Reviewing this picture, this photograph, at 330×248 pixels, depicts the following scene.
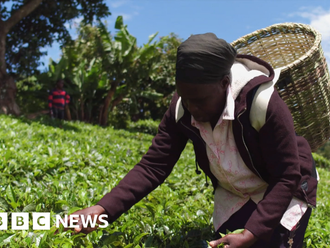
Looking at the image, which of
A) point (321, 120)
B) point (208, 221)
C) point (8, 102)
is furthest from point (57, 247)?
point (8, 102)

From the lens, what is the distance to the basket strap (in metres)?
1.64

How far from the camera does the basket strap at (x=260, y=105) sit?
1636mm

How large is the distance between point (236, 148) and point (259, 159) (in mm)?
126

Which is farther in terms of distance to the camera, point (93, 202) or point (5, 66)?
point (5, 66)

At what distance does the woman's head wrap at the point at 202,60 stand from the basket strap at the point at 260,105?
0.20 meters

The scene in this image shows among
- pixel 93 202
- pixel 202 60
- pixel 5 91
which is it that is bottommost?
pixel 93 202

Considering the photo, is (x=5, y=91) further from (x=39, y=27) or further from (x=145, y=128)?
(x=145, y=128)

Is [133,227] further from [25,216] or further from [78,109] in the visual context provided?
[78,109]

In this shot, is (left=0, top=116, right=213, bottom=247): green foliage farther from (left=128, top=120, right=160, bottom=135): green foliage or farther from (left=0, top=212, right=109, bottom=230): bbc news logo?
(left=128, top=120, right=160, bottom=135): green foliage

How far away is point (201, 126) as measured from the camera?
186 centimetres

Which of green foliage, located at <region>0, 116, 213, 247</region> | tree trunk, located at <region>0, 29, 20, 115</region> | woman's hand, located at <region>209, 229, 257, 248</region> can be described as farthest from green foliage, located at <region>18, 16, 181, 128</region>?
woman's hand, located at <region>209, 229, 257, 248</region>

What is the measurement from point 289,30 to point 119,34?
410 inches

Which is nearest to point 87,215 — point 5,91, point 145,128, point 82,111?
point 5,91

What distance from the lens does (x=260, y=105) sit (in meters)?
1.64
